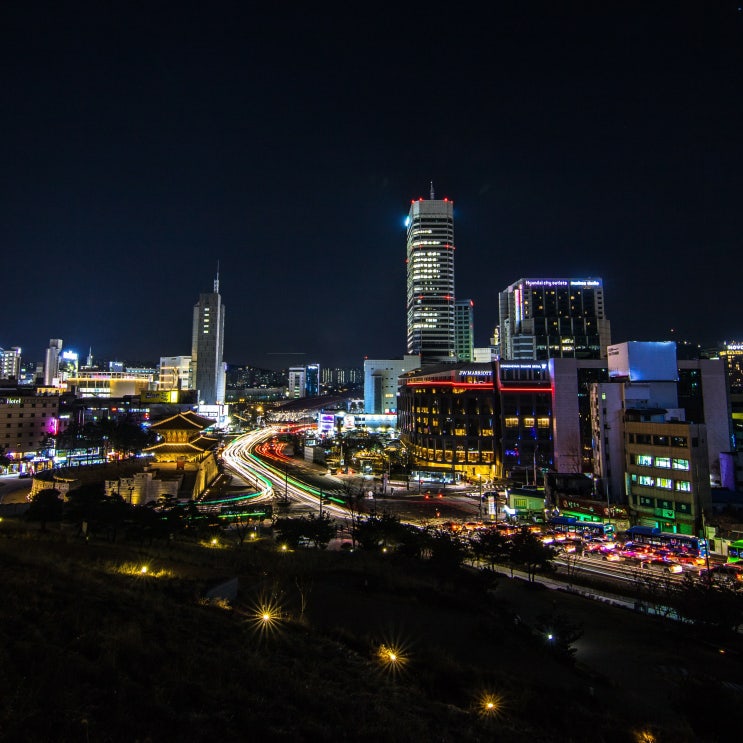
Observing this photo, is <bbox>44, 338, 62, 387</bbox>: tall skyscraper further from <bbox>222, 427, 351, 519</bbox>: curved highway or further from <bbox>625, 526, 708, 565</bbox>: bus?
<bbox>625, 526, 708, 565</bbox>: bus

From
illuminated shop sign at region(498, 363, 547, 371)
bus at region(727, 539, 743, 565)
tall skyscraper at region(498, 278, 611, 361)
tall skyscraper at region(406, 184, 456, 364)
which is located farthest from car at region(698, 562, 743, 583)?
tall skyscraper at region(406, 184, 456, 364)

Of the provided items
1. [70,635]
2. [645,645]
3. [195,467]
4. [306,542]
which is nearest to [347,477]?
Answer: [195,467]

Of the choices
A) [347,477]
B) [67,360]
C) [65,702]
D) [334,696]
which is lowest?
[347,477]

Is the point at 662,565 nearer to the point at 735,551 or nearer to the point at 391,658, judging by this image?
the point at 735,551

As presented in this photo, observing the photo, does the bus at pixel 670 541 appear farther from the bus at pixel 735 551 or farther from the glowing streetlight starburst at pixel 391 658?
the glowing streetlight starburst at pixel 391 658

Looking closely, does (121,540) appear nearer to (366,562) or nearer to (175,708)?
(366,562)

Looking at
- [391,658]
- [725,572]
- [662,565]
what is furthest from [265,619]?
[725,572]
